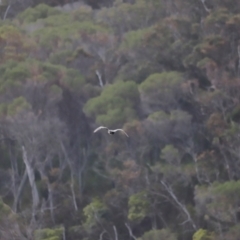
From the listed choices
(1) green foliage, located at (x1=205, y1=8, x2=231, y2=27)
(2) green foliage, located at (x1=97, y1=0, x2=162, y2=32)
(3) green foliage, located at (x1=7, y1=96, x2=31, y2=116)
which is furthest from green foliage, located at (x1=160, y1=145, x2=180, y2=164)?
(2) green foliage, located at (x1=97, y1=0, x2=162, y2=32)

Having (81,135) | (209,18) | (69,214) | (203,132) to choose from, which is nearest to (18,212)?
(69,214)

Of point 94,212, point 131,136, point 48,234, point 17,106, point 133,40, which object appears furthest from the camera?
point 133,40

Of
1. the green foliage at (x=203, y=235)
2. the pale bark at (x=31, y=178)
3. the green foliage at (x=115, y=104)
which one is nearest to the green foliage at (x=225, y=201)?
the green foliage at (x=203, y=235)

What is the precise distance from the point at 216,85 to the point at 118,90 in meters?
2.83

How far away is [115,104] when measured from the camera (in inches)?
966

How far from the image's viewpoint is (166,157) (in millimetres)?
22719

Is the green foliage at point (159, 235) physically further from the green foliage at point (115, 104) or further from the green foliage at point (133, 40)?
the green foliage at point (133, 40)

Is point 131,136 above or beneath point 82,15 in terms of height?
beneath

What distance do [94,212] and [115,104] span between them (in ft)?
10.6

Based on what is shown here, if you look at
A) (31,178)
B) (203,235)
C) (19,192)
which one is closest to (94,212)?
(31,178)

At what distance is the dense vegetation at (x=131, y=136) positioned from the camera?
73.4ft

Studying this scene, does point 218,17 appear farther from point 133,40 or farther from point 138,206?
point 138,206

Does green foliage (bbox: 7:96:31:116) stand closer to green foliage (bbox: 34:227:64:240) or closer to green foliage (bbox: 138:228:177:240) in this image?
green foliage (bbox: 34:227:64:240)

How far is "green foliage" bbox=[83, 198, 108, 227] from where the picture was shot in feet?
74.5
